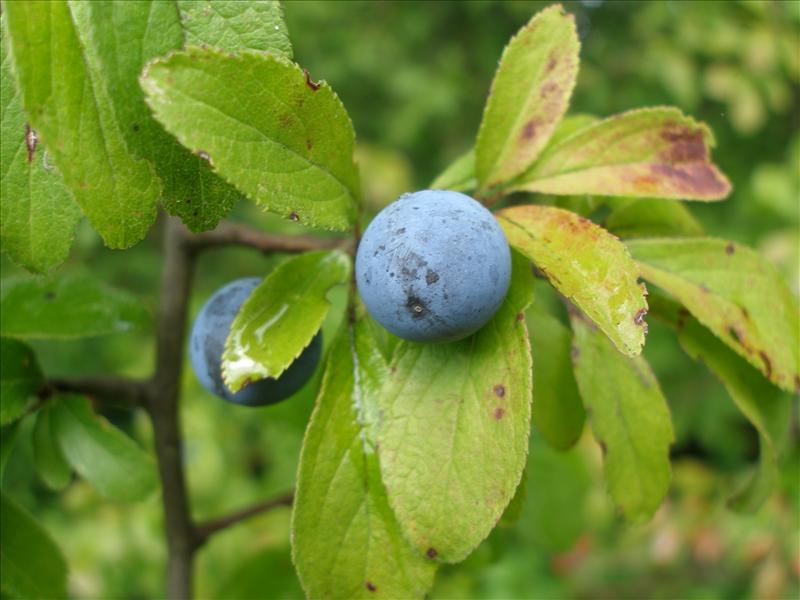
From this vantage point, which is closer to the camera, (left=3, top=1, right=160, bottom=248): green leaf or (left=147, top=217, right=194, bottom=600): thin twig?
(left=3, top=1, right=160, bottom=248): green leaf

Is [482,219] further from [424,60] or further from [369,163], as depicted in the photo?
[424,60]

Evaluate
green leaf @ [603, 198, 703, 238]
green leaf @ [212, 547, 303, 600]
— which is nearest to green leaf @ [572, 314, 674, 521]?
green leaf @ [603, 198, 703, 238]

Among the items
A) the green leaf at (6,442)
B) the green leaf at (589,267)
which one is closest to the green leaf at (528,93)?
the green leaf at (589,267)

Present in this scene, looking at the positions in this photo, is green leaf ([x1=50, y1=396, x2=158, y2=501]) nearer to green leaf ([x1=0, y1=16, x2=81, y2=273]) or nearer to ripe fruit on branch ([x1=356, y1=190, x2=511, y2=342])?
green leaf ([x1=0, y1=16, x2=81, y2=273])

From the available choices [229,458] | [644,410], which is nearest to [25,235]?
[644,410]

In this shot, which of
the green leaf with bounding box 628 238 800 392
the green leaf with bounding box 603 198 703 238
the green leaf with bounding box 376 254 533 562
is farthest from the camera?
the green leaf with bounding box 603 198 703 238

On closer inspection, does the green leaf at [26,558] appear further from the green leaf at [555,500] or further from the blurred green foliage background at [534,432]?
the green leaf at [555,500]

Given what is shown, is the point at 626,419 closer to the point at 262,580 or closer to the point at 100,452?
the point at 100,452
